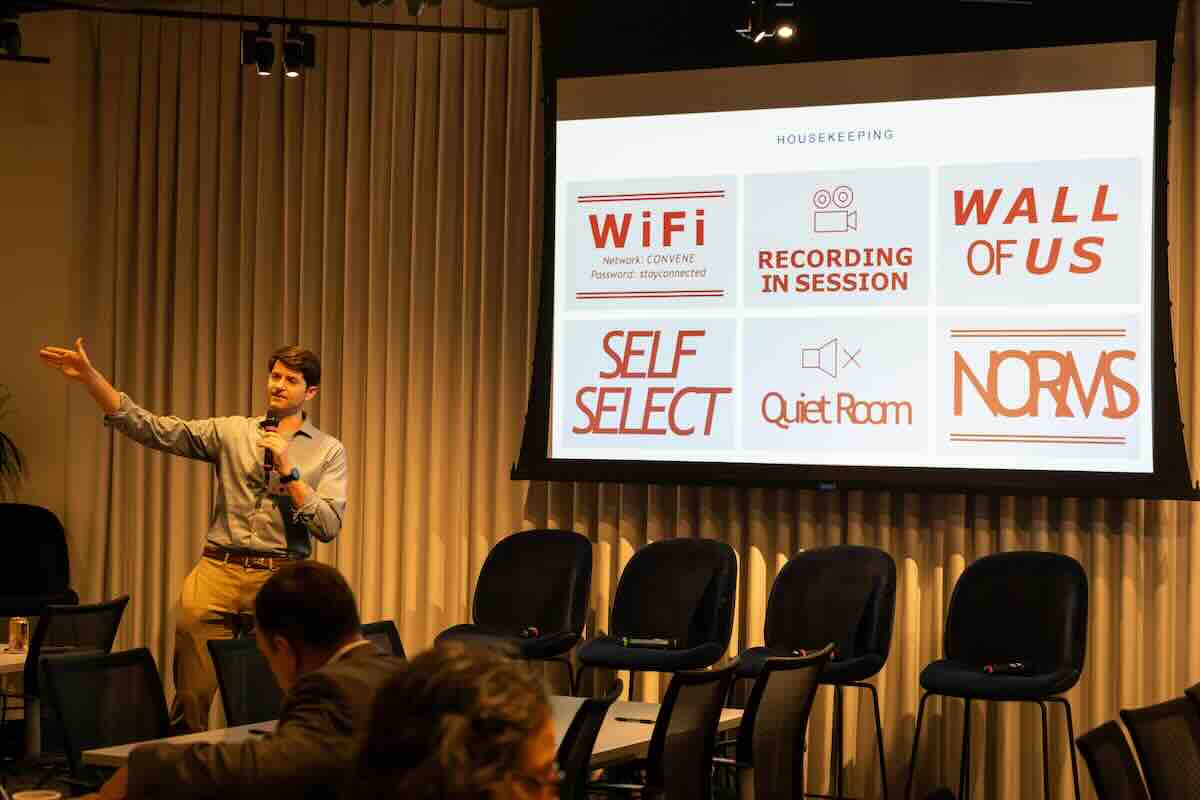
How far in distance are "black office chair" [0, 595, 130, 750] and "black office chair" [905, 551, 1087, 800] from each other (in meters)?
3.14

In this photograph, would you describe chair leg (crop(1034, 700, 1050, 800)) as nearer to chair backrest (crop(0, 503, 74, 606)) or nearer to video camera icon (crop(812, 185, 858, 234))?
video camera icon (crop(812, 185, 858, 234))

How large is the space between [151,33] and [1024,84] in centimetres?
471

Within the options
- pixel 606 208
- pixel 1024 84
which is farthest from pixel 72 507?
pixel 1024 84

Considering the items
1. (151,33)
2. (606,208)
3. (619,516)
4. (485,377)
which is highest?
(151,33)

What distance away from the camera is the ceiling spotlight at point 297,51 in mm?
7195

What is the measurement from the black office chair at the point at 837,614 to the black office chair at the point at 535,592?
0.86m

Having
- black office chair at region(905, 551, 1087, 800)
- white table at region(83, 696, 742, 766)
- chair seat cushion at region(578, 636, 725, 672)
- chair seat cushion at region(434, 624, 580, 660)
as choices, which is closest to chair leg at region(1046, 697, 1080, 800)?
black office chair at region(905, 551, 1087, 800)

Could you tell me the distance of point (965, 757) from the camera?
6.21 metres

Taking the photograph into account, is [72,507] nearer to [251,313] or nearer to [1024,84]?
[251,313]

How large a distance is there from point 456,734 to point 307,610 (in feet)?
4.80

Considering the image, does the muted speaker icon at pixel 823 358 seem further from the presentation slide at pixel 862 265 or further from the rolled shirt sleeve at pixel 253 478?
the rolled shirt sleeve at pixel 253 478

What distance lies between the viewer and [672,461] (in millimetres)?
6898

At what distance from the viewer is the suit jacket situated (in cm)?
250

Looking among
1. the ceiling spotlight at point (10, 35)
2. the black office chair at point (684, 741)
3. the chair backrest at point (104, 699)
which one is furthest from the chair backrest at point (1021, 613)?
the ceiling spotlight at point (10, 35)
